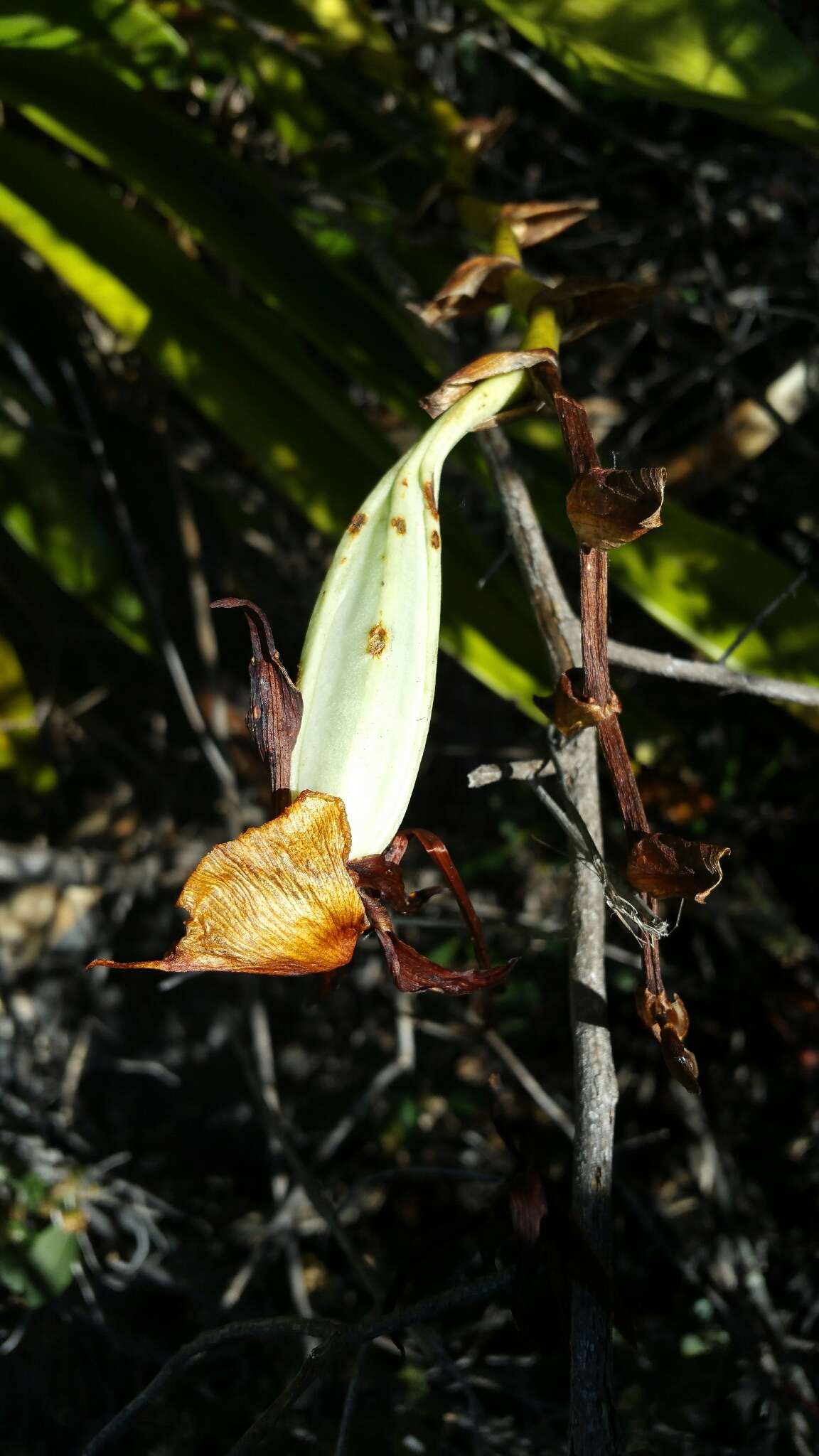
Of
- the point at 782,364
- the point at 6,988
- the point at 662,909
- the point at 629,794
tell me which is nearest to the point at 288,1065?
the point at 6,988

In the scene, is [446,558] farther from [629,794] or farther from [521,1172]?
[521,1172]

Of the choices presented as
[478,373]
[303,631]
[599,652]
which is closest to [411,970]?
[599,652]

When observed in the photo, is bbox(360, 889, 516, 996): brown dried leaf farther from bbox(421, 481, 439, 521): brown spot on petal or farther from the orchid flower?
bbox(421, 481, 439, 521): brown spot on petal

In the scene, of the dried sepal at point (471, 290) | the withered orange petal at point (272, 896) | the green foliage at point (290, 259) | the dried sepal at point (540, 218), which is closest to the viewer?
the withered orange petal at point (272, 896)

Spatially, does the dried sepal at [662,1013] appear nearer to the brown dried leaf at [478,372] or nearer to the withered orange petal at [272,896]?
the withered orange petal at [272,896]

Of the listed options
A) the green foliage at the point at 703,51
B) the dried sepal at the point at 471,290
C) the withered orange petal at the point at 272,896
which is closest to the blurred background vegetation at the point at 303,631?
the green foliage at the point at 703,51

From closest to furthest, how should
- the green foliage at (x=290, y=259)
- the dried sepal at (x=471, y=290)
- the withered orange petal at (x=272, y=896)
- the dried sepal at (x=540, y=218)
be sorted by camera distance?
the withered orange petal at (x=272, y=896), the dried sepal at (x=471, y=290), the dried sepal at (x=540, y=218), the green foliage at (x=290, y=259)
